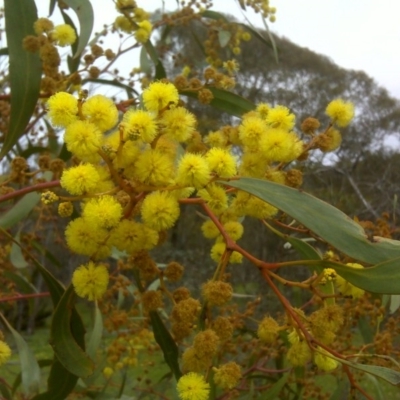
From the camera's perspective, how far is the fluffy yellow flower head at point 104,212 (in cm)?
69

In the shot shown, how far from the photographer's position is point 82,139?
2.33 feet

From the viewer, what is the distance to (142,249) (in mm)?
811

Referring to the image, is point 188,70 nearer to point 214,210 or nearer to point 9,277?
point 9,277

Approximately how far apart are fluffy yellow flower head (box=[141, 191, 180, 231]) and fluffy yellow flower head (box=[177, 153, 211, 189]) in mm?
32

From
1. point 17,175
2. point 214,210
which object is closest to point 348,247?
point 214,210

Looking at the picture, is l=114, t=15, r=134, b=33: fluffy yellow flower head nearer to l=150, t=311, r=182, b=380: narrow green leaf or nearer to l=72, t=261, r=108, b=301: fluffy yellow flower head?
l=150, t=311, r=182, b=380: narrow green leaf

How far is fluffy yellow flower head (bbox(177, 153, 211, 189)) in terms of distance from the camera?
687 millimetres

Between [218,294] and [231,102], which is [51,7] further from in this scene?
[218,294]

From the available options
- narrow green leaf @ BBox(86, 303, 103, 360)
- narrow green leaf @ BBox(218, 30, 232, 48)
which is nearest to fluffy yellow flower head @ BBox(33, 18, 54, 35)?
narrow green leaf @ BBox(86, 303, 103, 360)

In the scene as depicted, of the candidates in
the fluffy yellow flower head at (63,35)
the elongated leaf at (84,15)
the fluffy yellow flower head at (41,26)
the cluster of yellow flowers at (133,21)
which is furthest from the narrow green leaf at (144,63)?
the fluffy yellow flower head at (41,26)

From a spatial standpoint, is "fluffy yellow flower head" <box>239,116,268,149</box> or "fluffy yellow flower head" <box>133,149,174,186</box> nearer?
"fluffy yellow flower head" <box>133,149,174,186</box>

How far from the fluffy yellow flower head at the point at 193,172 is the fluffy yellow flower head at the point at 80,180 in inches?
4.2

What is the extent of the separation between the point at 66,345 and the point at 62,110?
408mm

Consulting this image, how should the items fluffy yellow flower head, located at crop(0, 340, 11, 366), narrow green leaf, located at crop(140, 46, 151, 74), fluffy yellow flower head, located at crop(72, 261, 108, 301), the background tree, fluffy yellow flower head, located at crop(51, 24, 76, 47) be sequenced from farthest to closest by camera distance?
1. the background tree
2. narrow green leaf, located at crop(140, 46, 151, 74)
3. fluffy yellow flower head, located at crop(51, 24, 76, 47)
4. fluffy yellow flower head, located at crop(0, 340, 11, 366)
5. fluffy yellow flower head, located at crop(72, 261, 108, 301)
